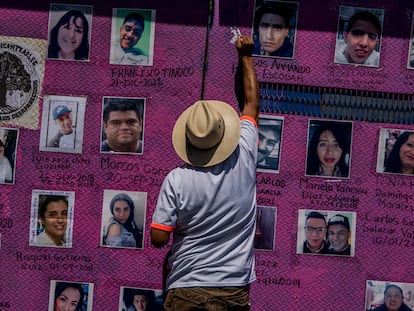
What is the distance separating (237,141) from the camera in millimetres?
2482

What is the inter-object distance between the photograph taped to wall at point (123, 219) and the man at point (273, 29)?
2.63 feet

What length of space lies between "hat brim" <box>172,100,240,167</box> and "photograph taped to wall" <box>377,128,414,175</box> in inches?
27.7

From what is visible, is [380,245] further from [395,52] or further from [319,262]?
[395,52]

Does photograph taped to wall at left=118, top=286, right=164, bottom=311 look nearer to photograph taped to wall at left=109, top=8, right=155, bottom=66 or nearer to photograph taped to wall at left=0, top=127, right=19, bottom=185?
photograph taped to wall at left=0, top=127, right=19, bottom=185

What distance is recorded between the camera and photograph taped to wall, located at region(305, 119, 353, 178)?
9.38ft

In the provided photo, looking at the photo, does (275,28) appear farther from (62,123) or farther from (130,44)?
(62,123)

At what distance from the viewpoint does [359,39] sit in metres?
2.83

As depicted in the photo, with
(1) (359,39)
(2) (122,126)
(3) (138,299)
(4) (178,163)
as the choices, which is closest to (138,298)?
(3) (138,299)

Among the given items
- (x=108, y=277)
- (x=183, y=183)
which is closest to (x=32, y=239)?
(x=108, y=277)

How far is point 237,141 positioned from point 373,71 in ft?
2.47

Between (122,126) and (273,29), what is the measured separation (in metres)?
0.75

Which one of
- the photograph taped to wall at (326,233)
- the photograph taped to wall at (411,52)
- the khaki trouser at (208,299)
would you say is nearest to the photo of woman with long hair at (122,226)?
the khaki trouser at (208,299)

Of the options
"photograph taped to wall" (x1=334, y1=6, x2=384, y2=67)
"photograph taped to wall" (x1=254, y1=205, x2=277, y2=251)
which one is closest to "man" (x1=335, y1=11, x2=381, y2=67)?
"photograph taped to wall" (x1=334, y1=6, x2=384, y2=67)

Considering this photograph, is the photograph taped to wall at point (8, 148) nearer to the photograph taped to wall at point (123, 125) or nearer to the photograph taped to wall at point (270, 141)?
the photograph taped to wall at point (123, 125)
